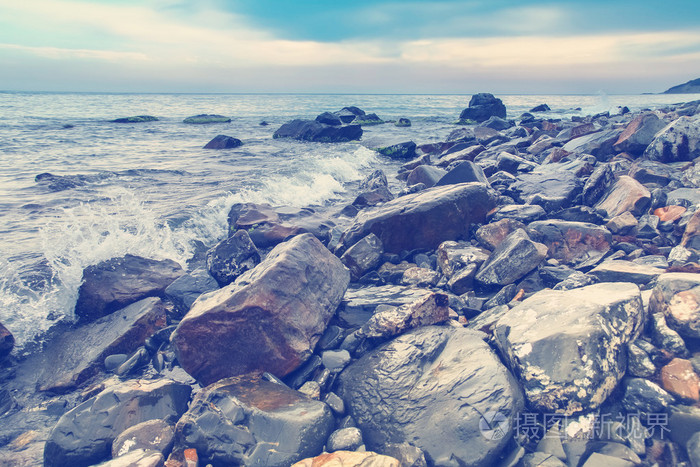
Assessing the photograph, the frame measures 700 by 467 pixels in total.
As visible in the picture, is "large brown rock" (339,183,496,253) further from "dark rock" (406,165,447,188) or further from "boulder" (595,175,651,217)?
"dark rock" (406,165,447,188)

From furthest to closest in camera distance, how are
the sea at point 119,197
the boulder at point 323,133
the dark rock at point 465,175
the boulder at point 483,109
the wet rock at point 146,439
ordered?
the boulder at point 483,109 → the boulder at point 323,133 → the dark rock at point 465,175 → the sea at point 119,197 → the wet rock at point 146,439

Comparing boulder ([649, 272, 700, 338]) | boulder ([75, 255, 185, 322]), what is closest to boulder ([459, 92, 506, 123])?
boulder ([75, 255, 185, 322])

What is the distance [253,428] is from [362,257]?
2.59m

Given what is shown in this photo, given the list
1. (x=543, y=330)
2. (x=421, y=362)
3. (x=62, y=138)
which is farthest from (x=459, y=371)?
(x=62, y=138)

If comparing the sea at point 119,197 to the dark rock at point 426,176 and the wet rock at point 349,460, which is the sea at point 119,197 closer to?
the dark rock at point 426,176

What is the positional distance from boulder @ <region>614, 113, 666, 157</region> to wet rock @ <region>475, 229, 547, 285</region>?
6.03m

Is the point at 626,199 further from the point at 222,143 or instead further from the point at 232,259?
the point at 222,143

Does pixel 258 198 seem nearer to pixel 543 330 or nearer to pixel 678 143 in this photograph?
pixel 543 330

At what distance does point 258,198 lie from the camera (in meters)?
9.18

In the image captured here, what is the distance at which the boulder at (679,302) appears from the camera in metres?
2.52

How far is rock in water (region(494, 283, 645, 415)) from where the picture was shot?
92.9 inches

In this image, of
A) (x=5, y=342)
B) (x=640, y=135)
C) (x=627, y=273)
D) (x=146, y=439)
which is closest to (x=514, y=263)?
(x=627, y=273)

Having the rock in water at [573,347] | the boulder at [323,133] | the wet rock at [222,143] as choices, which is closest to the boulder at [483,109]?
the boulder at [323,133]

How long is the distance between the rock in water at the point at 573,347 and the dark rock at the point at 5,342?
4358 millimetres
